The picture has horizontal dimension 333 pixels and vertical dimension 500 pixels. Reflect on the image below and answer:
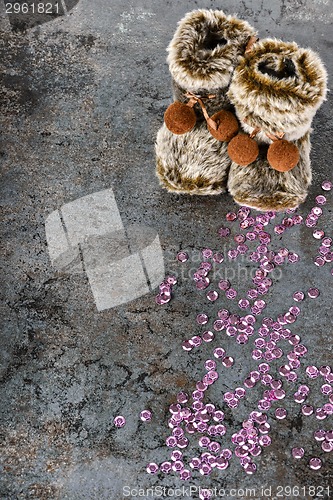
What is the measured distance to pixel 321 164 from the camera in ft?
4.25

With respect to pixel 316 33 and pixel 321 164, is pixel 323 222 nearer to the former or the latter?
pixel 321 164

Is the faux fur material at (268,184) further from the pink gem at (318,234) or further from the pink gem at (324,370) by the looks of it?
the pink gem at (324,370)

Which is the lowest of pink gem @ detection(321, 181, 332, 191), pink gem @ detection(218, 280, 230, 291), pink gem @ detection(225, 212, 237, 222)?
pink gem @ detection(218, 280, 230, 291)

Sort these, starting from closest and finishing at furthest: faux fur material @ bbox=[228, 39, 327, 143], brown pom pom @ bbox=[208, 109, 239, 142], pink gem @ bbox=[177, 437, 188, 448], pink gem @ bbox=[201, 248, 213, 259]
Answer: faux fur material @ bbox=[228, 39, 327, 143], brown pom pom @ bbox=[208, 109, 239, 142], pink gem @ bbox=[177, 437, 188, 448], pink gem @ bbox=[201, 248, 213, 259]

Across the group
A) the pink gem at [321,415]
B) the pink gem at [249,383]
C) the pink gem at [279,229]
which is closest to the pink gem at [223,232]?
the pink gem at [279,229]

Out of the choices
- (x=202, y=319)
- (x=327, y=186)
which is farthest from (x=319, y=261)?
(x=202, y=319)

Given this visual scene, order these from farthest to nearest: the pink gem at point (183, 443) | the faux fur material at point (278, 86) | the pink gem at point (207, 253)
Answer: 1. the pink gem at point (207, 253)
2. the pink gem at point (183, 443)
3. the faux fur material at point (278, 86)

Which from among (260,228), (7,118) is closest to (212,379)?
(260,228)

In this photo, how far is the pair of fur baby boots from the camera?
37.7 inches

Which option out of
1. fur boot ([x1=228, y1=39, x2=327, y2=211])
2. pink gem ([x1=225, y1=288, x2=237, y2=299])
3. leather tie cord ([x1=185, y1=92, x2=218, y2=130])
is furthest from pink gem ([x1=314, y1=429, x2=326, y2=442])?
leather tie cord ([x1=185, y1=92, x2=218, y2=130])

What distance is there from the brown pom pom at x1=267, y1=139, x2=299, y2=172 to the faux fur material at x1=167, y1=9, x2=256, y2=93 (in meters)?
0.14

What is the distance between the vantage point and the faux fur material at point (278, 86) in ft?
3.10

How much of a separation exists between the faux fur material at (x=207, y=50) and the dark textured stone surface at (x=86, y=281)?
0.35 metres

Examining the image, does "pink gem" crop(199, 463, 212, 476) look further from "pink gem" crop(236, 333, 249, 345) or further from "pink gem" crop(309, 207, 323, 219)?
"pink gem" crop(309, 207, 323, 219)
